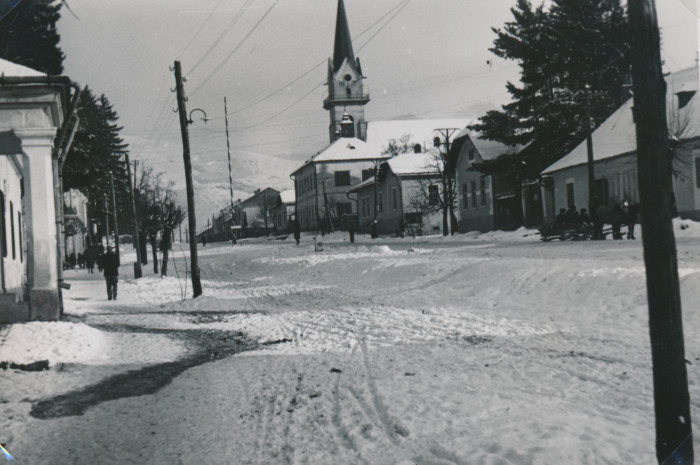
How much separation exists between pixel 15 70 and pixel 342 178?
6834 centimetres

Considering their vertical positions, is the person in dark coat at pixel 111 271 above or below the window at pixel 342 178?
below

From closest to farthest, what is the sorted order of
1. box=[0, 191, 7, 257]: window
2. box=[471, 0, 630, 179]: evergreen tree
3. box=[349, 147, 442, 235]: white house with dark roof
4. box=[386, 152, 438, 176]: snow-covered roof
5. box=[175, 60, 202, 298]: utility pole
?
1. box=[0, 191, 7, 257]: window
2. box=[175, 60, 202, 298]: utility pole
3. box=[471, 0, 630, 179]: evergreen tree
4. box=[349, 147, 442, 235]: white house with dark roof
5. box=[386, 152, 438, 176]: snow-covered roof

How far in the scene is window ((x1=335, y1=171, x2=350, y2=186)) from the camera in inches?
3120

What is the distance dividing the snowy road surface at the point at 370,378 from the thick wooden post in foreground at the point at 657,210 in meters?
0.78

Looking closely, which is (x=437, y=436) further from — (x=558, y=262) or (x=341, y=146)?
(x=341, y=146)

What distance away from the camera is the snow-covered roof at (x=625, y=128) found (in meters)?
25.0

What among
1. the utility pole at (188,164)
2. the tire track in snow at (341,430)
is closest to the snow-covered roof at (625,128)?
the utility pole at (188,164)

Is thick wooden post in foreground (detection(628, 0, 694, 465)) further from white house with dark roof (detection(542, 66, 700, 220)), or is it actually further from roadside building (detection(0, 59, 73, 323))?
white house with dark roof (detection(542, 66, 700, 220))

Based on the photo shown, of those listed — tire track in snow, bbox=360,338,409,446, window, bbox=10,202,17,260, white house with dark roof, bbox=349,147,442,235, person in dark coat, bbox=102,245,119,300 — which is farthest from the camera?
white house with dark roof, bbox=349,147,442,235

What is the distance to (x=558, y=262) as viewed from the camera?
14.0 metres

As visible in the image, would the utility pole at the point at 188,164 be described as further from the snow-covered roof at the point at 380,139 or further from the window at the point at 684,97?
the snow-covered roof at the point at 380,139

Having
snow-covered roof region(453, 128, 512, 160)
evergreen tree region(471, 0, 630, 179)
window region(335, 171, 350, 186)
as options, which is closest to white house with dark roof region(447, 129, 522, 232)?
snow-covered roof region(453, 128, 512, 160)

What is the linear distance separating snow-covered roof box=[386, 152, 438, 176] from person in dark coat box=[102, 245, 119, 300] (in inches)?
1497

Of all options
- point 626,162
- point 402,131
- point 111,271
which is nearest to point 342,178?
point 402,131
